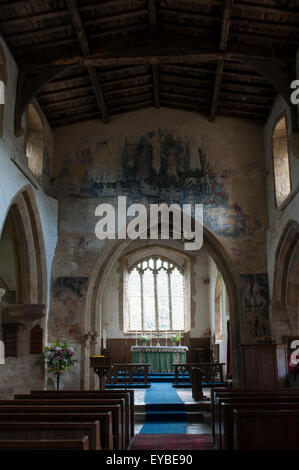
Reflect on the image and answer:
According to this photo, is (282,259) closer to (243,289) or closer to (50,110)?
(243,289)

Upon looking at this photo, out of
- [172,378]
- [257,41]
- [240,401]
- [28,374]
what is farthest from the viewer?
[172,378]

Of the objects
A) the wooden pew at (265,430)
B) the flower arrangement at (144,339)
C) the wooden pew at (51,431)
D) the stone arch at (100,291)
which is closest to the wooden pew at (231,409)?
the wooden pew at (265,430)

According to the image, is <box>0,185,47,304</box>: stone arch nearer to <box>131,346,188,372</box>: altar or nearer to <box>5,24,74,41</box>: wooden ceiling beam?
<box>5,24,74,41</box>: wooden ceiling beam

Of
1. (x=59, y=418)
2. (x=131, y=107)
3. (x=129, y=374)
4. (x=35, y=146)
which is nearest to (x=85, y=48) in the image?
(x=35, y=146)

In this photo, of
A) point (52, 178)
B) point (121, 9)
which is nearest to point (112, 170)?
point (52, 178)

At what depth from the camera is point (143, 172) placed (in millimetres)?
13078

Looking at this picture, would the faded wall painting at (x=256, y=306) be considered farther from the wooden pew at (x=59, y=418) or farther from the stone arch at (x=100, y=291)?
the wooden pew at (x=59, y=418)

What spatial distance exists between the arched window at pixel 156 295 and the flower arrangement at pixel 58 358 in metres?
8.39

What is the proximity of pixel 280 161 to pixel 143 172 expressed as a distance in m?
3.44

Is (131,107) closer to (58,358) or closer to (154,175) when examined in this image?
(154,175)

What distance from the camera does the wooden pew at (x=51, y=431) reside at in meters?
4.12

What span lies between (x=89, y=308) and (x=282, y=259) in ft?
15.9

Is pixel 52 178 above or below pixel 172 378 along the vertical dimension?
above

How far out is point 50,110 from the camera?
1254 cm
